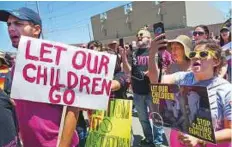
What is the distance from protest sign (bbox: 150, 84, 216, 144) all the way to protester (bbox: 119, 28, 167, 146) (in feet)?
9.74

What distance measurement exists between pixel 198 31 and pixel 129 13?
4747 cm

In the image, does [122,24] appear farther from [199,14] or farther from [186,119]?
[186,119]

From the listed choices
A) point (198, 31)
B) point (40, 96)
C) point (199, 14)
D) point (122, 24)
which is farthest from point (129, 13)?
point (40, 96)

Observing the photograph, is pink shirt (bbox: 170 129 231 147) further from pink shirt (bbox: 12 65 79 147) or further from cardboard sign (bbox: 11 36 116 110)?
pink shirt (bbox: 12 65 79 147)

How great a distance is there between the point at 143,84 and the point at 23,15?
360 centimetres

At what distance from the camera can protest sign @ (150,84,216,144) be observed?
7.52 ft

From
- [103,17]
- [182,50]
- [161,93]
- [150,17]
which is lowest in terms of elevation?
[161,93]

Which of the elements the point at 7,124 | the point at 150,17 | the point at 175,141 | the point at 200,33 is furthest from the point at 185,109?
the point at 150,17

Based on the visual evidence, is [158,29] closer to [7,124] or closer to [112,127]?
[112,127]

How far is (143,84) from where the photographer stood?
581cm

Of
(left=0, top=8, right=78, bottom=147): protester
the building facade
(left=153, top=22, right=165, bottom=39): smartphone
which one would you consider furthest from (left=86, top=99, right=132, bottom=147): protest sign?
the building facade

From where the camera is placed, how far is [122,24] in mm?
54250

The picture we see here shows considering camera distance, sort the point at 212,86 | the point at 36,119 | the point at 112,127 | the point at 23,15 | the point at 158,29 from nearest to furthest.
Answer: the point at 36,119, the point at 23,15, the point at 212,86, the point at 158,29, the point at 112,127

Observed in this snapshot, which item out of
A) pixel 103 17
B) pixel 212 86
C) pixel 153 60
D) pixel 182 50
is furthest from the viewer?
pixel 103 17
